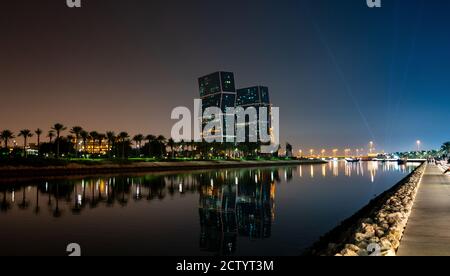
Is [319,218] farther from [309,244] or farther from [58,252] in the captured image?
[58,252]

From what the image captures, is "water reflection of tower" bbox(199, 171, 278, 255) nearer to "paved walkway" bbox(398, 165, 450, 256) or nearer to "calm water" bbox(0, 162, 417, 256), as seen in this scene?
"calm water" bbox(0, 162, 417, 256)

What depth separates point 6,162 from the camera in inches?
2840

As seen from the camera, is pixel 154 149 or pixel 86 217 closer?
Result: pixel 86 217

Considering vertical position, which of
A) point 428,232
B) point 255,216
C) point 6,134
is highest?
point 6,134


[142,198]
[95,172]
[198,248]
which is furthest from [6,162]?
[198,248]

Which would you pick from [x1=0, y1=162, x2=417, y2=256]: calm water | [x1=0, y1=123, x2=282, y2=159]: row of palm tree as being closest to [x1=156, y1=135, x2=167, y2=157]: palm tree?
[x1=0, y1=123, x2=282, y2=159]: row of palm tree

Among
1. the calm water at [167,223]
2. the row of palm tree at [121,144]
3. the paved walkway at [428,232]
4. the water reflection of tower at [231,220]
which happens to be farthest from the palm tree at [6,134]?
the paved walkway at [428,232]

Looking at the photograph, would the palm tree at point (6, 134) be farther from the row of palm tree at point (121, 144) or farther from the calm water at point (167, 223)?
the calm water at point (167, 223)

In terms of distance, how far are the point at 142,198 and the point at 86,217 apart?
1106 cm

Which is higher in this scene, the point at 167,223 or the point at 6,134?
the point at 6,134

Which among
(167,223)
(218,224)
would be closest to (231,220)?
(218,224)

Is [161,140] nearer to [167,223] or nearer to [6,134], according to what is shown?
[6,134]

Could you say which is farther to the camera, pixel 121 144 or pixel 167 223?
pixel 121 144
